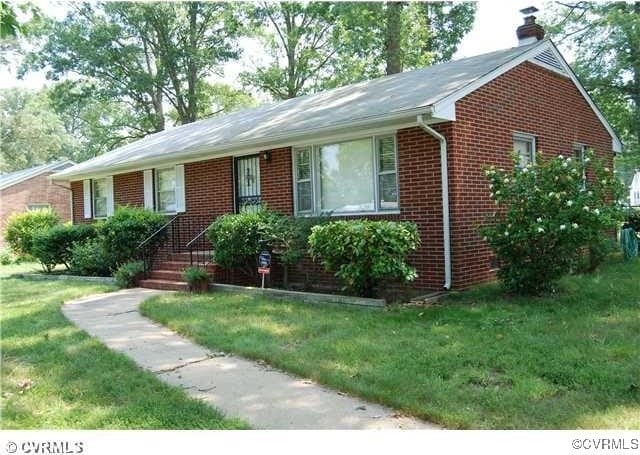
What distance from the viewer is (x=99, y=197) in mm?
16750

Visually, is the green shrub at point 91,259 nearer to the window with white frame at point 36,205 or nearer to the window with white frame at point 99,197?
the window with white frame at point 99,197

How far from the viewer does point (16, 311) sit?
8273 mm

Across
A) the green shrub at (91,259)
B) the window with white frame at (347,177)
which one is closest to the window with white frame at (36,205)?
the green shrub at (91,259)

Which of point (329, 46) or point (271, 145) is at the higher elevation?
point (329, 46)

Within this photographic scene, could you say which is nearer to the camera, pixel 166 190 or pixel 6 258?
pixel 166 190

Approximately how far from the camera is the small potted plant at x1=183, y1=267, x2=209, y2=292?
967 centimetres

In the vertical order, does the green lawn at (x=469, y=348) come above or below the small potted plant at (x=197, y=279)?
below

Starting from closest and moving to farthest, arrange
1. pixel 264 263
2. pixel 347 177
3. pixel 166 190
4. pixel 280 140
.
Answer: pixel 264 263 → pixel 347 177 → pixel 280 140 → pixel 166 190

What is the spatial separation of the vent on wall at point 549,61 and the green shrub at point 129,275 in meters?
9.03

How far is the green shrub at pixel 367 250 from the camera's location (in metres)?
7.55

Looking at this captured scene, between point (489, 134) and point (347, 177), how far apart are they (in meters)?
2.60

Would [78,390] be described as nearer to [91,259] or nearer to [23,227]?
[91,259]

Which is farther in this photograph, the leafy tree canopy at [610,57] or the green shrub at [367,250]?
the leafy tree canopy at [610,57]

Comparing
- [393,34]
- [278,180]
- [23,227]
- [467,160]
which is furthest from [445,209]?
[23,227]
